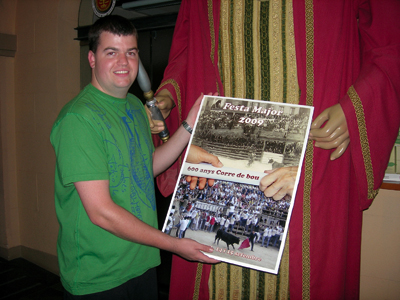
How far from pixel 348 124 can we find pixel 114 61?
749 mm

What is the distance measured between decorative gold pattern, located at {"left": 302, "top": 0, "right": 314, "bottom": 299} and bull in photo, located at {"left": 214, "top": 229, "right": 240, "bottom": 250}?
0.34 metres

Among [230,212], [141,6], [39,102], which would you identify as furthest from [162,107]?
[39,102]

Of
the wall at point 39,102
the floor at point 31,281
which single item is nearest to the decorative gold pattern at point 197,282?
the floor at point 31,281

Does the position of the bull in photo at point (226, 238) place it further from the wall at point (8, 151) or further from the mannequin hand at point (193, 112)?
the wall at point (8, 151)

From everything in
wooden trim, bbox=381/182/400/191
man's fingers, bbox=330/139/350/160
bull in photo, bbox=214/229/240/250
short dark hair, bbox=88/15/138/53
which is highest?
short dark hair, bbox=88/15/138/53

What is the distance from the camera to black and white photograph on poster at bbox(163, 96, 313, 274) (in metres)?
0.86

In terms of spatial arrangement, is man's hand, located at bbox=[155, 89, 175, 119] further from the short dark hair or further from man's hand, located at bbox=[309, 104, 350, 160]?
man's hand, located at bbox=[309, 104, 350, 160]

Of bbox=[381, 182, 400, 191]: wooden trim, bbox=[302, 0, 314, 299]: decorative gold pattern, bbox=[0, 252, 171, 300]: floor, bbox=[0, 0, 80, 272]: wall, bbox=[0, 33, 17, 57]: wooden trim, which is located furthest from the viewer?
bbox=[0, 33, 17, 57]: wooden trim

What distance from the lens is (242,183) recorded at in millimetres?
917

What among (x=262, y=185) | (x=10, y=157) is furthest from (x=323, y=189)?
(x=10, y=157)

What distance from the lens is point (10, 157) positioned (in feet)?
9.96

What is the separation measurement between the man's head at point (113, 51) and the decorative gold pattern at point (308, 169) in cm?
58

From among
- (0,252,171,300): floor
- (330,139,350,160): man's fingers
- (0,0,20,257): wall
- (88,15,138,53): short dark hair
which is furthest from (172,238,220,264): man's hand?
(0,0,20,257): wall

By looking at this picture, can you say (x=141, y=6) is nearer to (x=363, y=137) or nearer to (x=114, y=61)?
(x=114, y=61)
